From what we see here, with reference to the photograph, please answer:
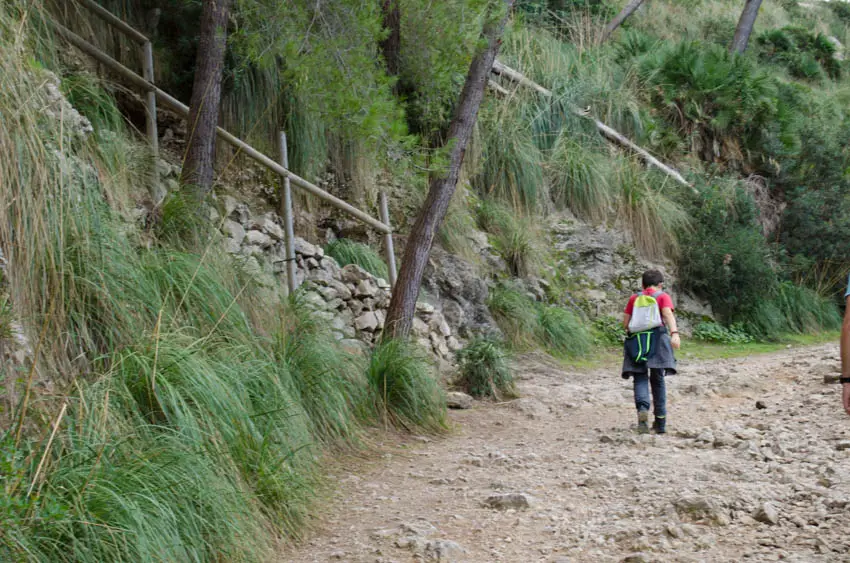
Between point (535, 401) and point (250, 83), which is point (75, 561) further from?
point (250, 83)

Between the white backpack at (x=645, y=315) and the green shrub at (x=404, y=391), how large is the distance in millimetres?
1671

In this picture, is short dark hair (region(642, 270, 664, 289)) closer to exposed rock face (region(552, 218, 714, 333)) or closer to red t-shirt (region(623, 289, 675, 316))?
red t-shirt (region(623, 289, 675, 316))

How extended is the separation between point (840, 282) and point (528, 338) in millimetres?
7420

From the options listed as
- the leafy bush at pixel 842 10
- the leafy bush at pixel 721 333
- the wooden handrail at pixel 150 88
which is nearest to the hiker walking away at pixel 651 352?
the wooden handrail at pixel 150 88

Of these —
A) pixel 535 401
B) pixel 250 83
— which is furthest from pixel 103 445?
pixel 250 83

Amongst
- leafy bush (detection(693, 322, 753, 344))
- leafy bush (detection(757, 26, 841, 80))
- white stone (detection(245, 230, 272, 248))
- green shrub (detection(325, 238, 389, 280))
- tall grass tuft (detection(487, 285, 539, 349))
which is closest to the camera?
white stone (detection(245, 230, 272, 248))

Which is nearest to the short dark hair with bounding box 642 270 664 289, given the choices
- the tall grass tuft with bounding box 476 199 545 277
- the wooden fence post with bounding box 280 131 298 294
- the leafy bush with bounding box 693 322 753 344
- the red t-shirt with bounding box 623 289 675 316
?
the red t-shirt with bounding box 623 289 675 316

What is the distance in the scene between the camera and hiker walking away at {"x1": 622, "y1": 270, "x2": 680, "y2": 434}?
234 inches

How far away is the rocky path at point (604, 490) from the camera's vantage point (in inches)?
137

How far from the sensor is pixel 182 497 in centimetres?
293

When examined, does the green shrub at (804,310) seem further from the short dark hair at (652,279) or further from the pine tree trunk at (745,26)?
the short dark hair at (652,279)

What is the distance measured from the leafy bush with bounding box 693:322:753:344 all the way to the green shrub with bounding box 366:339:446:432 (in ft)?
22.7

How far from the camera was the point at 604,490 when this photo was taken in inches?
173

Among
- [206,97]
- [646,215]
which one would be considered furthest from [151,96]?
[646,215]
